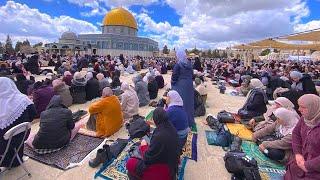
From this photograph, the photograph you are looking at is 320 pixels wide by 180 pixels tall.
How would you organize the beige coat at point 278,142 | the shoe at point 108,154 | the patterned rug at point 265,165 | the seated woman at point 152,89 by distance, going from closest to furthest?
the patterned rug at point 265,165 → the beige coat at point 278,142 → the shoe at point 108,154 → the seated woman at point 152,89

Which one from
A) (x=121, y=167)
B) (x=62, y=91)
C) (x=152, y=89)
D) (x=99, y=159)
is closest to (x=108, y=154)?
(x=99, y=159)

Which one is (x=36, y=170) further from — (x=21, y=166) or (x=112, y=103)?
(x=112, y=103)

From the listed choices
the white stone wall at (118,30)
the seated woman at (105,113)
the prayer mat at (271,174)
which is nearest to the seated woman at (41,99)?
the seated woman at (105,113)

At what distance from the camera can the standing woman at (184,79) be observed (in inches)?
216

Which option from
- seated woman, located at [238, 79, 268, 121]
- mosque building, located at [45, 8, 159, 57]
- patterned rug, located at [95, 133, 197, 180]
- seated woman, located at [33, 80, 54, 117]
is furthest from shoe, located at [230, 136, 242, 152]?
mosque building, located at [45, 8, 159, 57]

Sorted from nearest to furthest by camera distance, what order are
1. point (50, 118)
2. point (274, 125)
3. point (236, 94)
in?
point (50, 118)
point (274, 125)
point (236, 94)

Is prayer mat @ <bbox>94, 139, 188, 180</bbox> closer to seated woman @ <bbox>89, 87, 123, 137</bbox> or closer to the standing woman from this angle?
seated woman @ <bbox>89, 87, 123, 137</bbox>

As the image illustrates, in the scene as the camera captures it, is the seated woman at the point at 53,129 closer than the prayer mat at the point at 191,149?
Yes

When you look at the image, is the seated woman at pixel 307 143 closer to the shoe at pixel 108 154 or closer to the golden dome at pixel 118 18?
the shoe at pixel 108 154

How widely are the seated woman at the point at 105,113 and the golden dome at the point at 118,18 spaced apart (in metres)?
47.3

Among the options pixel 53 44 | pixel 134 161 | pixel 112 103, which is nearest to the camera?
pixel 134 161

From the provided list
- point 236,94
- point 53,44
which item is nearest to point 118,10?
point 53,44

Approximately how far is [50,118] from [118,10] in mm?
49608

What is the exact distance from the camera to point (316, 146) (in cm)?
280
